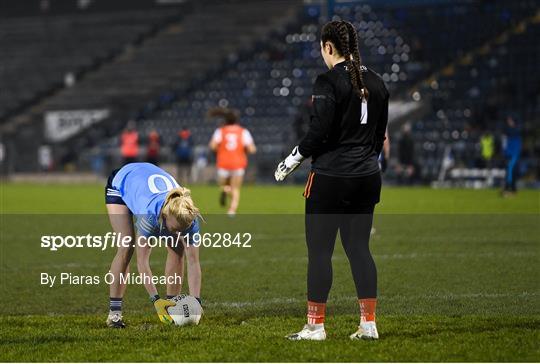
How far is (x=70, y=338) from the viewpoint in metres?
7.82

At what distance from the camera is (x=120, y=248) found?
8203 mm

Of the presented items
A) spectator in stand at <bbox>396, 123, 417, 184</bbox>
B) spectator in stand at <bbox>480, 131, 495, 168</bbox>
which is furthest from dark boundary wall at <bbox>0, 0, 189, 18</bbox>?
spectator in stand at <bbox>480, 131, 495, 168</bbox>

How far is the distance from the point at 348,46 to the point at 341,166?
0.82m

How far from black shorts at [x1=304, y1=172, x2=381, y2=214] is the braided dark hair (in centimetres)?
59

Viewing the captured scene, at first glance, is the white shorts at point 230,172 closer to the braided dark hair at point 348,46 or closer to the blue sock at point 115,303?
the blue sock at point 115,303

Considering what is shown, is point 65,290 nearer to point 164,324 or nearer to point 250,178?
point 164,324

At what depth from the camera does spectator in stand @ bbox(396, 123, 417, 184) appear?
109 ft

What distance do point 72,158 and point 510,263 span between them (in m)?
34.1

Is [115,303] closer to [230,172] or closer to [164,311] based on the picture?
[164,311]

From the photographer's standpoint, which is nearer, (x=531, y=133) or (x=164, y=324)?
(x=164, y=324)

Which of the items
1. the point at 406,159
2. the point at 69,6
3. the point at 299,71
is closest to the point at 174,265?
Answer: the point at 406,159

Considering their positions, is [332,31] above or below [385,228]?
above

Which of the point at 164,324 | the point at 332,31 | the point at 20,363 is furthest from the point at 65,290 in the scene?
the point at 332,31

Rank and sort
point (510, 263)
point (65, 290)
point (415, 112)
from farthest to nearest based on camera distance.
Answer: point (415, 112)
point (510, 263)
point (65, 290)
